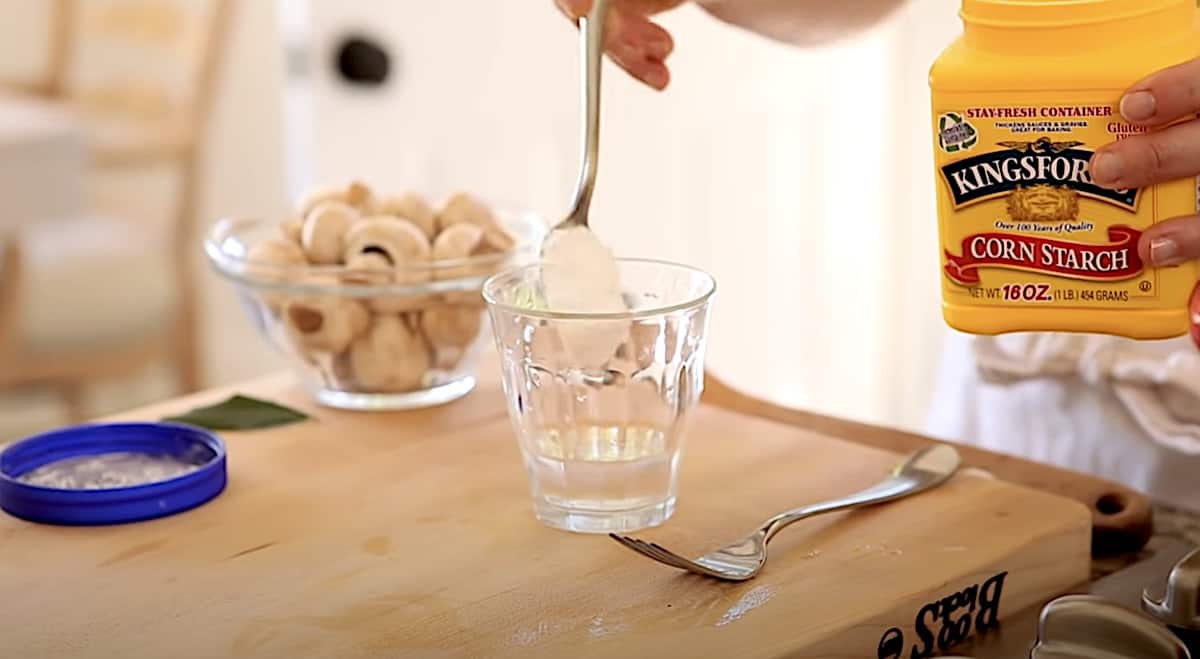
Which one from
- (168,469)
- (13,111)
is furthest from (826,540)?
(13,111)

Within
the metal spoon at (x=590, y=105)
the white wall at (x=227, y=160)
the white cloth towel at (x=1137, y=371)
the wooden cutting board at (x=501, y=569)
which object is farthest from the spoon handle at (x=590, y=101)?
the white wall at (x=227, y=160)

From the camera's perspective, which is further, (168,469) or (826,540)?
(168,469)

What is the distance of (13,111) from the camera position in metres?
2.68

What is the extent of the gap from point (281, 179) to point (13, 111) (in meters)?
0.49

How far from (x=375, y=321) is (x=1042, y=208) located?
0.44m

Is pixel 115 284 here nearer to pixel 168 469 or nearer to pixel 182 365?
pixel 182 365

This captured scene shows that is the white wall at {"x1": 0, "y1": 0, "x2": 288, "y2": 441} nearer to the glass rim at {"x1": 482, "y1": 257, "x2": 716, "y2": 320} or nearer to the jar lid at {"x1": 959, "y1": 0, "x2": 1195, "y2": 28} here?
the glass rim at {"x1": 482, "y1": 257, "x2": 716, "y2": 320}

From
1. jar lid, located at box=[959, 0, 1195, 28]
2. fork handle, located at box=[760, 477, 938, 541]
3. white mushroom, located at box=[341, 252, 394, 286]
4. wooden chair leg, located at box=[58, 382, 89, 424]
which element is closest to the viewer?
jar lid, located at box=[959, 0, 1195, 28]

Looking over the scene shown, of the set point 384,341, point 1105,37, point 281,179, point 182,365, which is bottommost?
point 182,365

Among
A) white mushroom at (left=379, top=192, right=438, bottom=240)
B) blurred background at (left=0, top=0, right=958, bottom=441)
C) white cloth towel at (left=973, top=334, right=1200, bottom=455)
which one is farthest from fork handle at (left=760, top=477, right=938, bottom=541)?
blurred background at (left=0, top=0, right=958, bottom=441)

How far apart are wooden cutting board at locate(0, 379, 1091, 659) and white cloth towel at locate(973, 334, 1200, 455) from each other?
0.19 m

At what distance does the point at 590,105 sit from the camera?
85 cm

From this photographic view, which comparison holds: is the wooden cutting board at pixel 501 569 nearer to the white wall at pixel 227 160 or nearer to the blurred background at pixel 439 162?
the blurred background at pixel 439 162

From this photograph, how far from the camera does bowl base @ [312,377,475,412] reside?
1.04 meters
